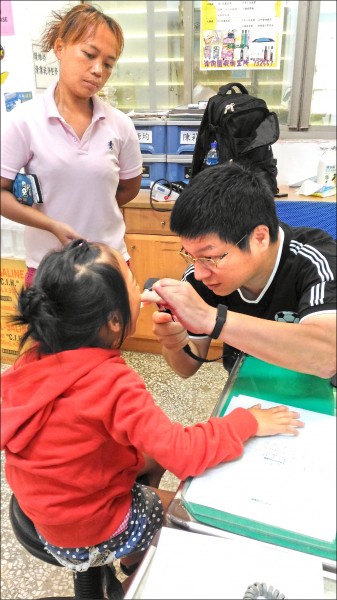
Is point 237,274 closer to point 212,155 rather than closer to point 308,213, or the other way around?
point 308,213

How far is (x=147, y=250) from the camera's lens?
0.67m

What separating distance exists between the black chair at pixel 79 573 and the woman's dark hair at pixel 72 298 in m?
0.37

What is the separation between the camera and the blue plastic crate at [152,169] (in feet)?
2.22

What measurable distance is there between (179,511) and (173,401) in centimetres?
26

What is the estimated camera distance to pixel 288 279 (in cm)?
95

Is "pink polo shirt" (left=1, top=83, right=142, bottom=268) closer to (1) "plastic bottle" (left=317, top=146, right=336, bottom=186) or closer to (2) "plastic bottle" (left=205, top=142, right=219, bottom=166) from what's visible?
(2) "plastic bottle" (left=205, top=142, right=219, bottom=166)

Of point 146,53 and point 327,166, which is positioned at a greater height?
point 146,53

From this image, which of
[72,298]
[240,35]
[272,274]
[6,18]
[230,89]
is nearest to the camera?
[6,18]

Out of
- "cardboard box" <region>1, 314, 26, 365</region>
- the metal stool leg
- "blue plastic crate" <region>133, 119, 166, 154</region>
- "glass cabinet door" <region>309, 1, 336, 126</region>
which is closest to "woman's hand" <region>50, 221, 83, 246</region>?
"cardboard box" <region>1, 314, 26, 365</region>

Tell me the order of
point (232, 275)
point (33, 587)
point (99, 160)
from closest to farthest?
point (99, 160)
point (232, 275)
point (33, 587)

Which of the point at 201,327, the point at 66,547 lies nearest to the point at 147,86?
the point at 201,327

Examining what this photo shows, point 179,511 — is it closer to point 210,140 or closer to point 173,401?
point 173,401

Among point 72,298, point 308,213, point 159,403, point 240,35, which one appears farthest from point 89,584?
point 240,35

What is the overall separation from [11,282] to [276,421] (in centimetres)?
41
